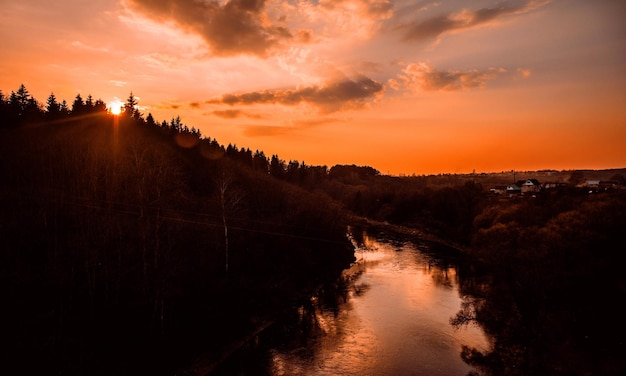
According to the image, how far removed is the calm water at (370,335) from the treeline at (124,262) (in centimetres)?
325

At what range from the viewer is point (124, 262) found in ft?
93.2

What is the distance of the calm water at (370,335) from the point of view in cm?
A: 2333

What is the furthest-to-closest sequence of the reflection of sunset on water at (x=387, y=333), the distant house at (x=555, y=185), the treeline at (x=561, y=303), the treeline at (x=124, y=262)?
the distant house at (x=555, y=185)
the reflection of sunset on water at (x=387, y=333)
the treeline at (x=561, y=303)
the treeline at (x=124, y=262)

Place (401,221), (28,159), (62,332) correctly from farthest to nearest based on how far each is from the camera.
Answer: (401,221), (28,159), (62,332)

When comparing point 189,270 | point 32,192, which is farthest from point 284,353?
point 32,192

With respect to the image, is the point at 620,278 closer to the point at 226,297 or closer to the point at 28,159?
the point at 226,297

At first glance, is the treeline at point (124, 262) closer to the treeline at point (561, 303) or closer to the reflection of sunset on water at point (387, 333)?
the reflection of sunset on water at point (387, 333)

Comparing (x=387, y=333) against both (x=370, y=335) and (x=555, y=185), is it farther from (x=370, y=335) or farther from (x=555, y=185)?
(x=555, y=185)

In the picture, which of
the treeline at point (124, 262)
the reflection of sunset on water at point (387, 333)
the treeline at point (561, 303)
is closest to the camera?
the treeline at point (124, 262)

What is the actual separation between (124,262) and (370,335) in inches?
753

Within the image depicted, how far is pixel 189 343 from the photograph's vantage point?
25.6 metres

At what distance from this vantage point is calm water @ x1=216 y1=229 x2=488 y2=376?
23.3 metres

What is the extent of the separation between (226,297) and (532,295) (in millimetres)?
22862

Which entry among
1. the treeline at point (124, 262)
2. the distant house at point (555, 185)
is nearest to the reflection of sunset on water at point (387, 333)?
the treeline at point (124, 262)
